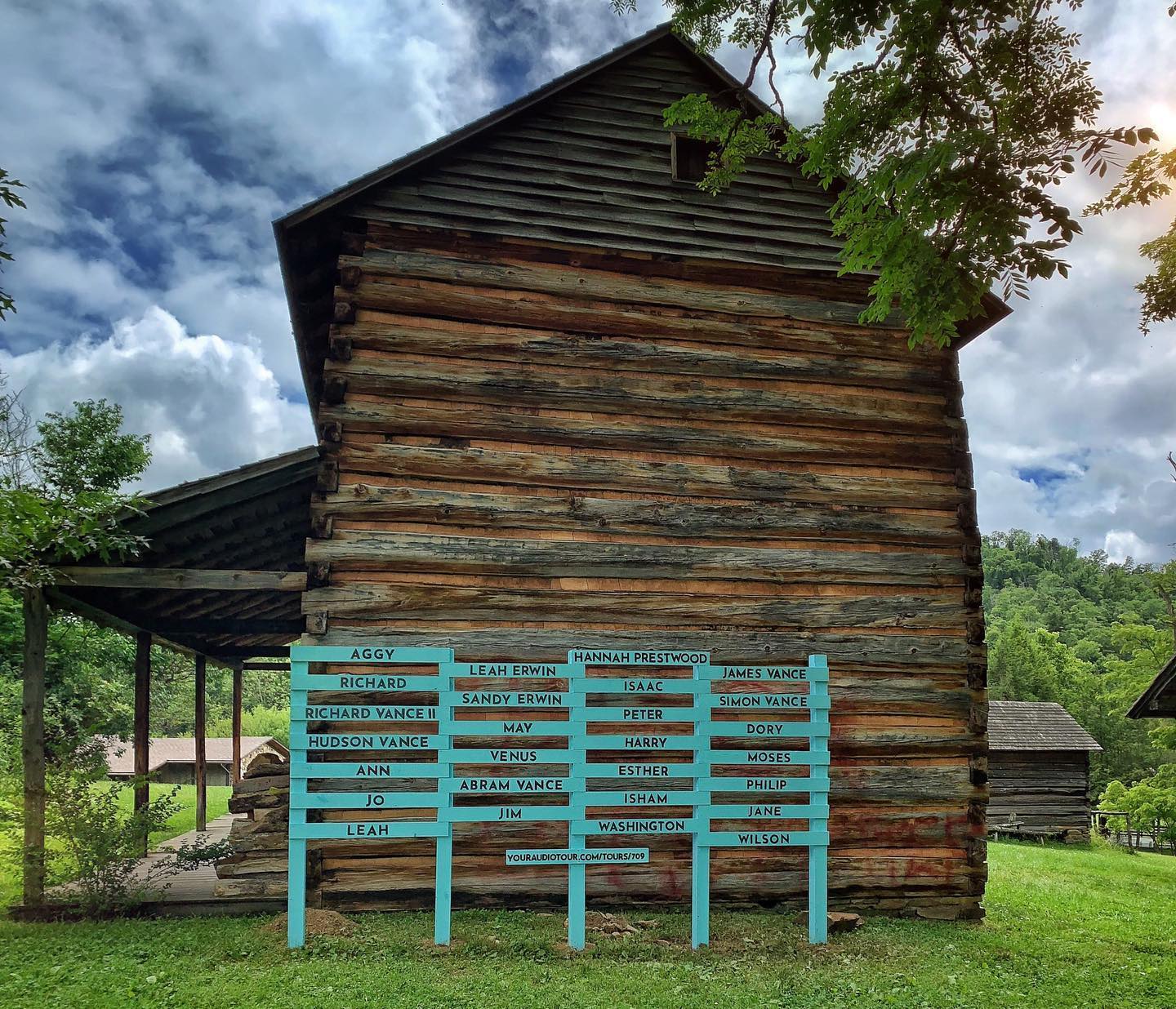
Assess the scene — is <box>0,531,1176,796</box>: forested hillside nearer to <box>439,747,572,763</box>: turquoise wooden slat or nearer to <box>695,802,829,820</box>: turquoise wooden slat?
<box>439,747,572,763</box>: turquoise wooden slat

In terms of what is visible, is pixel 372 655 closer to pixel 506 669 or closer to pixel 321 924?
pixel 506 669

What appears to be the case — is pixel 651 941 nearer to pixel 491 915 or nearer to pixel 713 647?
pixel 491 915

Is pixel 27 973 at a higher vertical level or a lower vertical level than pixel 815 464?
lower

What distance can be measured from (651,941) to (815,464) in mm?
5101

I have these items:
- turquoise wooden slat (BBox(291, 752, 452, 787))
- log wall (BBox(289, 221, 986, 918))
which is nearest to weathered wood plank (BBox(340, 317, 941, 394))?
log wall (BBox(289, 221, 986, 918))

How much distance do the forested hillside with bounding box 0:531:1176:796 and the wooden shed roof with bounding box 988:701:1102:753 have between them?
2.03 metres

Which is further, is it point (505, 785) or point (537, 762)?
point (537, 762)

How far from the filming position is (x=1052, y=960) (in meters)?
7.61

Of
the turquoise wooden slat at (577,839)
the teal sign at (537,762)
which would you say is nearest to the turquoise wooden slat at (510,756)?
the teal sign at (537,762)

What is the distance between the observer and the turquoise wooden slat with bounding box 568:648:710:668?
7328 mm

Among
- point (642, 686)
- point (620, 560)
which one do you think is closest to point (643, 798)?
point (642, 686)

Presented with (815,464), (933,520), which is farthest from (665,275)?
(933,520)

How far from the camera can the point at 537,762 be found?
784cm

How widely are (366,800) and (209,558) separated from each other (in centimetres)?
551
